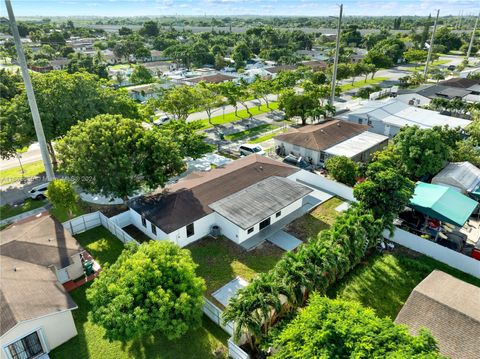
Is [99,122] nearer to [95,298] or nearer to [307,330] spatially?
[95,298]

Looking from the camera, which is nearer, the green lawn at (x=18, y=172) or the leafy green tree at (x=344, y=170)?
the leafy green tree at (x=344, y=170)

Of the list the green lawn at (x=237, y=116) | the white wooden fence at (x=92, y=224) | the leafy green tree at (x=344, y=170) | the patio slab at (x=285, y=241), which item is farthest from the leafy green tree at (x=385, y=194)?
the green lawn at (x=237, y=116)

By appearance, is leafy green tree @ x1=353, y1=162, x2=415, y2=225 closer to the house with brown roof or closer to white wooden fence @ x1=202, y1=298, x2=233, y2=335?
white wooden fence @ x1=202, y1=298, x2=233, y2=335

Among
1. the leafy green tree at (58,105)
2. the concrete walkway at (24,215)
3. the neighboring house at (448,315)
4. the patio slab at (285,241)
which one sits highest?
the leafy green tree at (58,105)

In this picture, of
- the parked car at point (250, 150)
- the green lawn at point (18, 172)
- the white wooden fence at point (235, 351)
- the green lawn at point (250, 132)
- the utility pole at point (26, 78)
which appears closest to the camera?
the white wooden fence at point (235, 351)

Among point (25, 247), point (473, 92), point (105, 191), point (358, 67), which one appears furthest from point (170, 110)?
point (473, 92)

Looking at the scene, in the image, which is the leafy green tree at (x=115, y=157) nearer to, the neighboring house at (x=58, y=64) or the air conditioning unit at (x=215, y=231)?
the air conditioning unit at (x=215, y=231)

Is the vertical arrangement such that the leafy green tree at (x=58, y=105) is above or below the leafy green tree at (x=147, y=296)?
above
